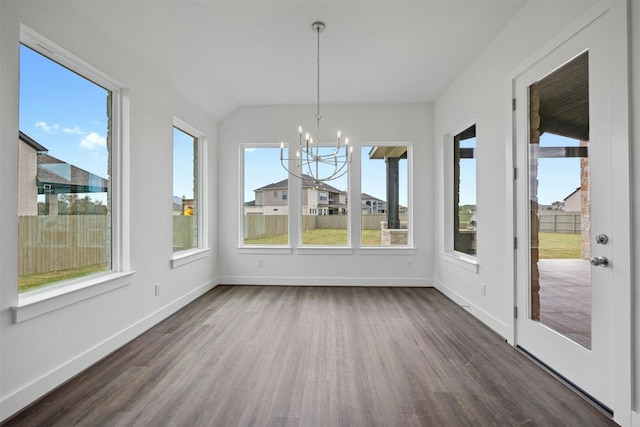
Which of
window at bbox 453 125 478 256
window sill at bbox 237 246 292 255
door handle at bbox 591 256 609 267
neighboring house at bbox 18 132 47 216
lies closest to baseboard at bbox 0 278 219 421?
neighboring house at bbox 18 132 47 216

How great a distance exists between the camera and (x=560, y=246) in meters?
2.15

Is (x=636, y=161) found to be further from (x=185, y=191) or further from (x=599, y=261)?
(x=185, y=191)

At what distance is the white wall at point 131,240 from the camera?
175 centimetres

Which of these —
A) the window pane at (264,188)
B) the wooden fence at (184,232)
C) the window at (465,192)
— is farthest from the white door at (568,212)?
the wooden fence at (184,232)

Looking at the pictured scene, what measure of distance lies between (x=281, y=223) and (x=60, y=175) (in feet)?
9.54

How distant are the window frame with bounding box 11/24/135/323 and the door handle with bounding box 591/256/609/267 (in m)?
3.36

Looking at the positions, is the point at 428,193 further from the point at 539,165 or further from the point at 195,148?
the point at 195,148

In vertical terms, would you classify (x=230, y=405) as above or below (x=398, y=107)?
below

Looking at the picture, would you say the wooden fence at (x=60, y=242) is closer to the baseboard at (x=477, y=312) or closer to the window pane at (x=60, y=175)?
the window pane at (x=60, y=175)

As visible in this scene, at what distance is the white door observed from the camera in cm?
177

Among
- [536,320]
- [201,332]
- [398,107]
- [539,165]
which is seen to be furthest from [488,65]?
[201,332]

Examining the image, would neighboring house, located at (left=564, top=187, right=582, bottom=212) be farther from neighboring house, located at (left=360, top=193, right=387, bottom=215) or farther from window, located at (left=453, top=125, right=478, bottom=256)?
neighboring house, located at (left=360, top=193, right=387, bottom=215)

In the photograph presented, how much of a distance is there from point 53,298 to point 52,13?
1895 mm

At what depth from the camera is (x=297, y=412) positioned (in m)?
1.75
